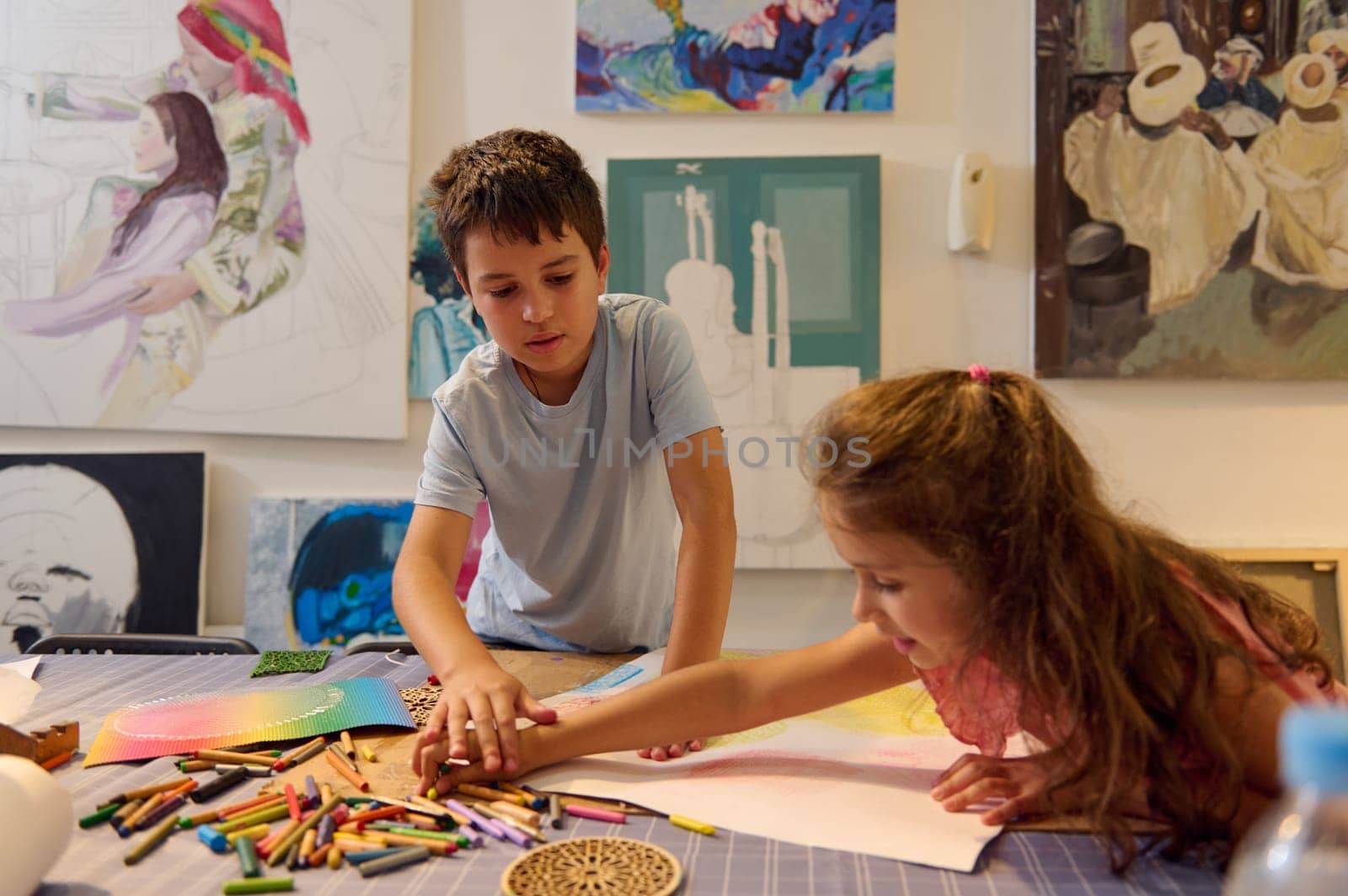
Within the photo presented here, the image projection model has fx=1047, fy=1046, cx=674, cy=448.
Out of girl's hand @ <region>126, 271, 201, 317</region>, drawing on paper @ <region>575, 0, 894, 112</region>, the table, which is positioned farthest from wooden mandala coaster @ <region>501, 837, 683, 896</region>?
girl's hand @ <region>126, 271, 201, 317</region>

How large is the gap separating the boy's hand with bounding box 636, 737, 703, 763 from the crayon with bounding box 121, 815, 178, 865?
41 cm

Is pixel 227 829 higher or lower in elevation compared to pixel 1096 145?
lower

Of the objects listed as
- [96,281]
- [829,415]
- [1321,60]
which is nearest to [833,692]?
[829,415]

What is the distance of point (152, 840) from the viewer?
80 centimetres

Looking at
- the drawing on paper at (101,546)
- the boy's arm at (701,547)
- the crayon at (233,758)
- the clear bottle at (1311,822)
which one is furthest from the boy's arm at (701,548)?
the drawing on paper at (101,546)

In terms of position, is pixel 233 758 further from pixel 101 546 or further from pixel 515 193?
pixel 101 546

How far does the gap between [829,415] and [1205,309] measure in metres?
1.71

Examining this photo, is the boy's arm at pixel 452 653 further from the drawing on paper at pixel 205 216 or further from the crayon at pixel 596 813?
the drawing on paper at pixel 205 216

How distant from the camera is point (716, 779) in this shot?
3.10 feet

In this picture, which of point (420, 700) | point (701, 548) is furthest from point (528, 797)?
point (701, 548)

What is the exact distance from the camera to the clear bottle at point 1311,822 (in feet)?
1.30

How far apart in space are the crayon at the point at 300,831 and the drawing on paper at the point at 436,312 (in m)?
1.63

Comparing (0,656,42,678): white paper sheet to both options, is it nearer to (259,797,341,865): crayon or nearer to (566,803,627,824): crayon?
(259,797,341,865): crayon

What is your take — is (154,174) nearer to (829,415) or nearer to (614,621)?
(614,621)
